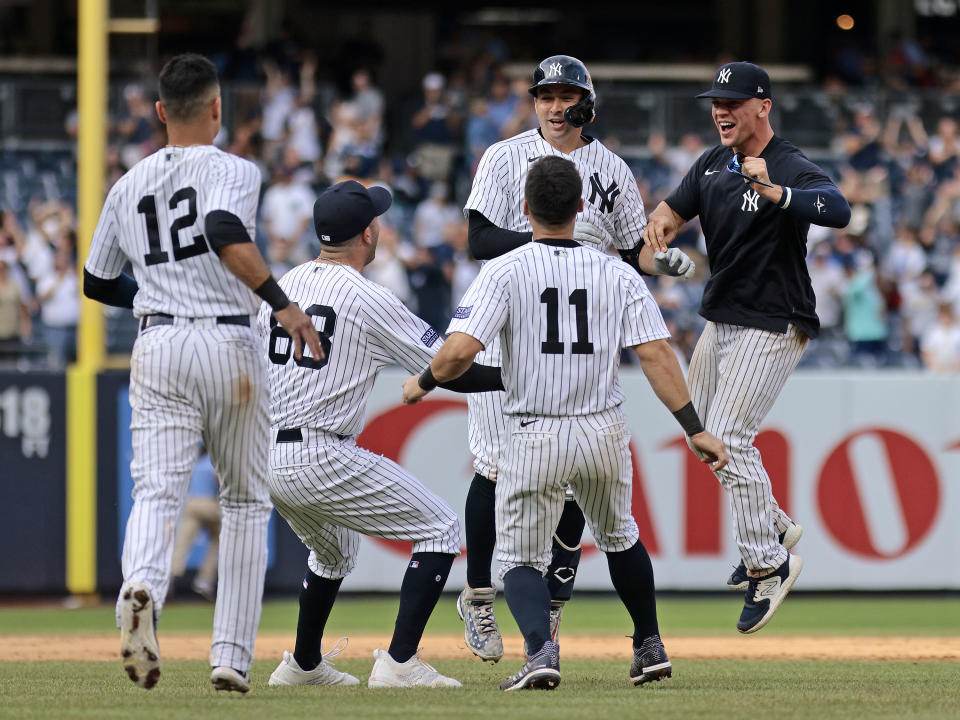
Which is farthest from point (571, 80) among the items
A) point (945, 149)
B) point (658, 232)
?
point (945, 149)

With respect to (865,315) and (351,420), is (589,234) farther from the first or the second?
(865,315)

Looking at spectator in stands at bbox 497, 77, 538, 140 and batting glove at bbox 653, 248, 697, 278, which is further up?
spectator in stands at bbox 497, 77, 538, 140

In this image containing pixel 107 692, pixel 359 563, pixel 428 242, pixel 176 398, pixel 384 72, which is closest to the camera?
pixel 176 398

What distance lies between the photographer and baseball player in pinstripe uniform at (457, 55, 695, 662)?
21.4ft

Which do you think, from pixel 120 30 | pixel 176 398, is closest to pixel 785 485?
pixel 120 30

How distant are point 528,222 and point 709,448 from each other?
1466 millimetres

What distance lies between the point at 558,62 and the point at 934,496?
255 inches

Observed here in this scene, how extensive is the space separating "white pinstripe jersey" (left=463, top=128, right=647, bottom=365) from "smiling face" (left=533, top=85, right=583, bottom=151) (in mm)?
44

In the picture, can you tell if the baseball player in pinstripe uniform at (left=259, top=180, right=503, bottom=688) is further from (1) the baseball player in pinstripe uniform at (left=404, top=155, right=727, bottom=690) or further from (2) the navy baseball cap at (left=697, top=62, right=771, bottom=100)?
(2) the navy baseball cap at (left=697, top=62, right=771, bottom=100)

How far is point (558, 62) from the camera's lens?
6547mm

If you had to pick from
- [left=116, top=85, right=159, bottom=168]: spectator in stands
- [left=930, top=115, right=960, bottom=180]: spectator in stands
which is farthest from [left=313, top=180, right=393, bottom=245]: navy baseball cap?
[left=930, top=115, right=960, bottom=180]: spectator in stands

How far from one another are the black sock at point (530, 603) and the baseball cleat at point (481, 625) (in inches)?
24.9

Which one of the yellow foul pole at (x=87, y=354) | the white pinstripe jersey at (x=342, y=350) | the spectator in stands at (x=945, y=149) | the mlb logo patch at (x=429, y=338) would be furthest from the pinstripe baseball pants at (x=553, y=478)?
the spectator in stands at (x=945, y=149)

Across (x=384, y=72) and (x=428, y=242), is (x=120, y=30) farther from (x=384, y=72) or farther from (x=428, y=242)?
(x=384, y=72)
